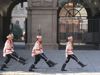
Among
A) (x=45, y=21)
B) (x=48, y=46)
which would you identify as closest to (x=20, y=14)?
(x=45, y=21)

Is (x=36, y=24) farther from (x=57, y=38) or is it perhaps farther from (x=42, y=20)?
(x=57, y=38)

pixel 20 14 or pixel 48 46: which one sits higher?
pixel 20 14

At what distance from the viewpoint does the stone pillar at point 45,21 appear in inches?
813

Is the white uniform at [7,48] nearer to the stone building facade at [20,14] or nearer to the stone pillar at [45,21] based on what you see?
the stone pillar at [45,21]

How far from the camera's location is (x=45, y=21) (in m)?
20.7

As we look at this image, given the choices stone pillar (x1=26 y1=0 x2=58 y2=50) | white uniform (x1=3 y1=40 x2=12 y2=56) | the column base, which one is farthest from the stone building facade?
white uniform (x1=3 y1=40 x2=12 y2=56)

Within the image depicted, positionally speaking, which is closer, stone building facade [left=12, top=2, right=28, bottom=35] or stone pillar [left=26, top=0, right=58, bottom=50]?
stone pillar [left=26, top=0, right=58, bottom=50]

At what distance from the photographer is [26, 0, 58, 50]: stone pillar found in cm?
2064

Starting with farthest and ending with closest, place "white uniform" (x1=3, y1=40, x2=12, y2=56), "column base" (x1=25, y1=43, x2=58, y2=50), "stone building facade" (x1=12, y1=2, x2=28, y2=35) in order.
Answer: "stone building facade" (x1=12, y1=2, x2=28, y2=35)
"column base" (x1=25, y1=43, x2=58, y2=50)
"white uniform" (x1=3, y1=40, x2=12, y2=56)

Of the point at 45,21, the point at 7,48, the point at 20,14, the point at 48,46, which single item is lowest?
the point at 48,46

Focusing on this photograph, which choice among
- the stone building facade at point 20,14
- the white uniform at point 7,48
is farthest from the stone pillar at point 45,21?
the stone building facade at point 20,14

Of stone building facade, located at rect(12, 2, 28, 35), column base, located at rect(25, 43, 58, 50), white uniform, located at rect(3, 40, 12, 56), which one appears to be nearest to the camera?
white uniform, located at rect(3, 40, 12, 56)

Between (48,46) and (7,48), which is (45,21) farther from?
(7,48)

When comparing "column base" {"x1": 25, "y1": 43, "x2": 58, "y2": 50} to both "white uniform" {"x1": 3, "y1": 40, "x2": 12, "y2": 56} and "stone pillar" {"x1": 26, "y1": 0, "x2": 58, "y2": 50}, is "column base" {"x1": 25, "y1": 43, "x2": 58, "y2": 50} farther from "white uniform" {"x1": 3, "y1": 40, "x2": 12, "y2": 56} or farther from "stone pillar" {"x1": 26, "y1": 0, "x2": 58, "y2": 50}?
"white uniform" {"x1": 3, "y1": 40, "x2": 12, "y2": 56}
